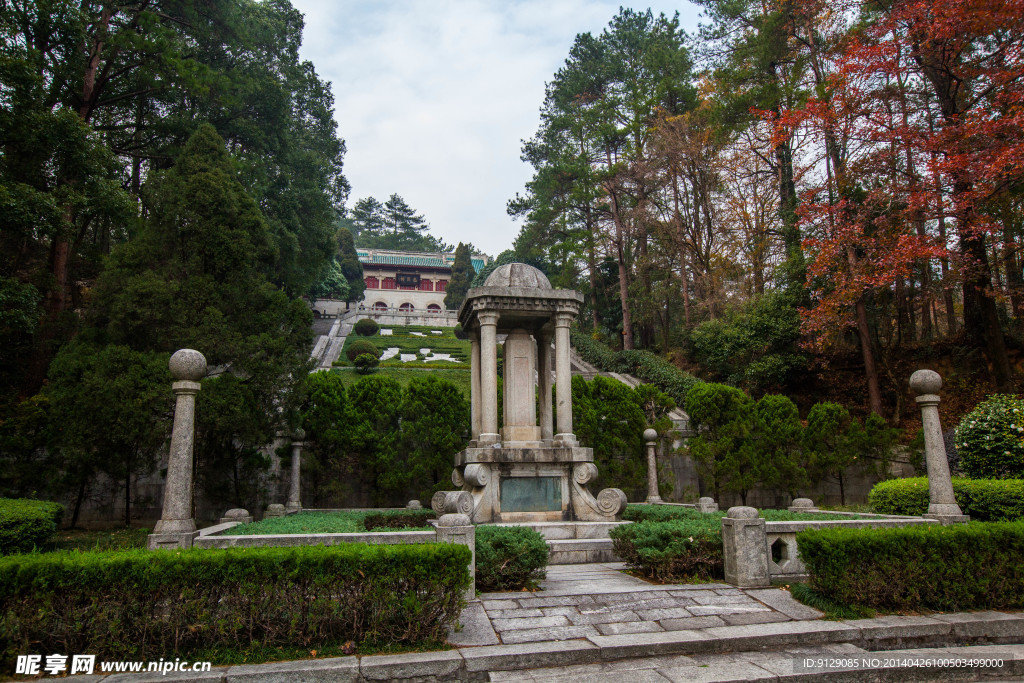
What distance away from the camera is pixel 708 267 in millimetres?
23078

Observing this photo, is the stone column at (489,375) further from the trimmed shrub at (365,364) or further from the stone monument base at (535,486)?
the trimmed shrub at (365,364)

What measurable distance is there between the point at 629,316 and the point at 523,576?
22.2 metres

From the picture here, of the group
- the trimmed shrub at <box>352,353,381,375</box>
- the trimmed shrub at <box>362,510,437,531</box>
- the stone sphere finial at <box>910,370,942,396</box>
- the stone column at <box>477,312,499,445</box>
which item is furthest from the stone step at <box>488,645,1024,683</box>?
the trimmed shrub at <box>352,353,381,375</box>

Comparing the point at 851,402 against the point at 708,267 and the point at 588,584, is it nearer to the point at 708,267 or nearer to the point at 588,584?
the point at 708,267

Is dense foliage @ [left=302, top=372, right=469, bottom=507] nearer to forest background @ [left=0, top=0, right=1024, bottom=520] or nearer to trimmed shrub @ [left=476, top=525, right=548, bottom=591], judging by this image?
forest background @ [left=0, top=0, right=1024, bottom=520]

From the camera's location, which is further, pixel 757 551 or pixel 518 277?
pixel 518 277

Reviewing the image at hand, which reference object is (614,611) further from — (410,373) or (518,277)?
(410,373)

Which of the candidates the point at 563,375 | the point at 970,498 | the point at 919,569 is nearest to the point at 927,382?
the point at 970,498

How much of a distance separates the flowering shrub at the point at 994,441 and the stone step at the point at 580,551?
267 inches

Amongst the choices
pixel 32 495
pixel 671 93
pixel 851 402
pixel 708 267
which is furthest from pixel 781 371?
pixel 32 495

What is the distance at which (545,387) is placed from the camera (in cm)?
1066

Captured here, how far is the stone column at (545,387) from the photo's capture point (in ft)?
33.9

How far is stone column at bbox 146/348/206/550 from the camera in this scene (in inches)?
241

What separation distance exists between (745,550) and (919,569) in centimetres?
147
